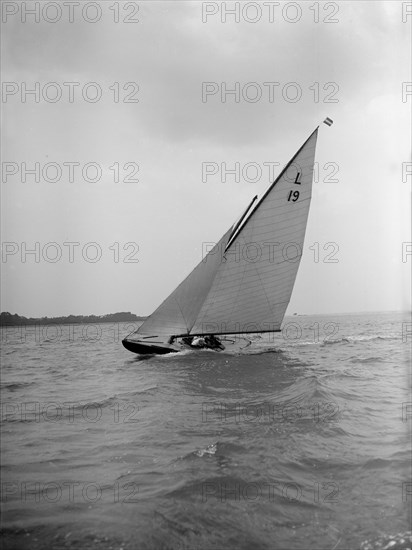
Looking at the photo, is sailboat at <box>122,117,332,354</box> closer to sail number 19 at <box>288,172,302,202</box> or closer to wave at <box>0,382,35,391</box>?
sail number 19 at <box>288,172,302,202</box>

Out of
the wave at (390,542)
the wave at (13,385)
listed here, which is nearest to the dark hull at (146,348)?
the wave at (13,385)

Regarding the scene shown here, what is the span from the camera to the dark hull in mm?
22172

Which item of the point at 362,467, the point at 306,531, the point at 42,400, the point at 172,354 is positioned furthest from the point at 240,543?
the point at 172,354

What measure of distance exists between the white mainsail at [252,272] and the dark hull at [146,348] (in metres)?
1.20

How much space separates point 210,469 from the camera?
5891 millimetres

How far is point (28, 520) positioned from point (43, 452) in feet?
8.36

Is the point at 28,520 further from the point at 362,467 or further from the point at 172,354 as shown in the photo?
the point at 172,354

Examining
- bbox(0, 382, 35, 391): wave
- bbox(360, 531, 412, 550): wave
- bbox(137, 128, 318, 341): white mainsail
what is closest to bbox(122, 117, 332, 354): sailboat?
bbox(137, 128, 318, 341): white mainsail

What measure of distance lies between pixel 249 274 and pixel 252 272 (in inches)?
7.9

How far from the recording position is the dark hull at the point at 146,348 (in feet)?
72.7

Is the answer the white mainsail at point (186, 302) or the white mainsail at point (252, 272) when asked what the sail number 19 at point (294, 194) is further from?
the white mainsail at point (186, 302)

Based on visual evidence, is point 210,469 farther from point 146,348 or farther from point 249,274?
point 146,348

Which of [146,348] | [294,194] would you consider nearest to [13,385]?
[146,348]

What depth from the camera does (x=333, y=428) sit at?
25.4ft
